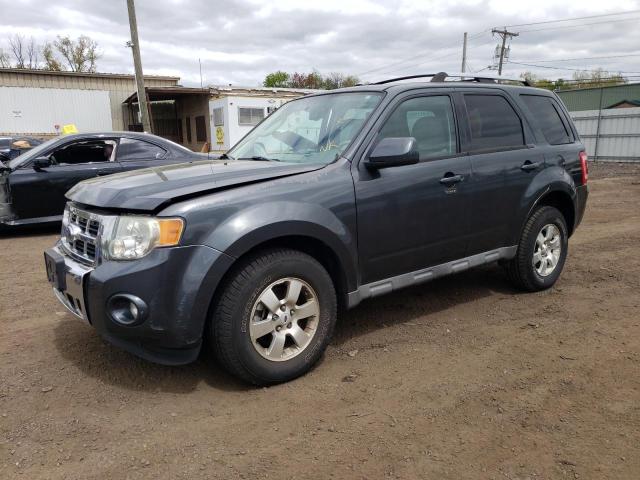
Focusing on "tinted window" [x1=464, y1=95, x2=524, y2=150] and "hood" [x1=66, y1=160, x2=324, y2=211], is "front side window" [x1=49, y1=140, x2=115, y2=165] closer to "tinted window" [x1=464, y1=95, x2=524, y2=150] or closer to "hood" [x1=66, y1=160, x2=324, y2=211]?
"hood" [x1=66, y1=160, x2=324, y2=211]

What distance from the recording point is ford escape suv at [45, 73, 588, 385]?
2.87 metres

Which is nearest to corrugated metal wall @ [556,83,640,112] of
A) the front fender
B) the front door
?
the front door

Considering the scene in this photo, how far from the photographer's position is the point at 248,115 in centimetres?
2706

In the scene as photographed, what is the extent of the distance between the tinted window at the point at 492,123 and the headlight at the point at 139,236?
254 cm

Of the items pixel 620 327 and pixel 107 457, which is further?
pixel 620 327

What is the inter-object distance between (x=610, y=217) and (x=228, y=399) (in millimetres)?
8416

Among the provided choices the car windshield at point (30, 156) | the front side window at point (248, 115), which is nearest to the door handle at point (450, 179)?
the car windshield at point (30, 156)

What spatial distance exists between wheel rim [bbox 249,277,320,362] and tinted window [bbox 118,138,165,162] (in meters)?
5.67

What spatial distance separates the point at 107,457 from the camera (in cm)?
257

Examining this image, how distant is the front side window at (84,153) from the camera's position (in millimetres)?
7824

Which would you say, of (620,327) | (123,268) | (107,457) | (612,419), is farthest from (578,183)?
(107,457)

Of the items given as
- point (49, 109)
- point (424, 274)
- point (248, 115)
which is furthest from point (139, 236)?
point (49, 109)

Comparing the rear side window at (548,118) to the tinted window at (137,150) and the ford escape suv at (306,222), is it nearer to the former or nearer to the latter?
the ford escape suv at (306,222)

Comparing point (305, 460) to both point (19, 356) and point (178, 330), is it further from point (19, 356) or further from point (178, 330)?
point (19, 356)
